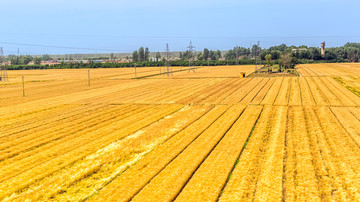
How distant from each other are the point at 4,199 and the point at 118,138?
892cm

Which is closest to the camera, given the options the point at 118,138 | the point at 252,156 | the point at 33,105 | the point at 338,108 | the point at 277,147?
the point at 252,156

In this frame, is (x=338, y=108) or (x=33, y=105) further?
(x=33, y=105)

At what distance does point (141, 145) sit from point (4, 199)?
8.03m

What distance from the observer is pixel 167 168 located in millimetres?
15141

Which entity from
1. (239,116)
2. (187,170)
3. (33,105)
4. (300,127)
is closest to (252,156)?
(187,170)

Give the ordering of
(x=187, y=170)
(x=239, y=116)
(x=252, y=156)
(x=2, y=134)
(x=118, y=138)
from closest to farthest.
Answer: (x=187, y=170) → (x=252, y=156) → (x=118, y=138) → (x=2, y=134) → (x=239, y=116)

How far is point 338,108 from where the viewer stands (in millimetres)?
30172

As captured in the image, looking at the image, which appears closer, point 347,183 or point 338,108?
point 347,183

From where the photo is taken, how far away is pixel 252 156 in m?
16.5

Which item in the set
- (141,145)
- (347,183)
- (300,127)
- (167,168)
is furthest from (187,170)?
(300,127)

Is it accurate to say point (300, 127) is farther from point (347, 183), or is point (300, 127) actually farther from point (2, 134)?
point (2, 134)

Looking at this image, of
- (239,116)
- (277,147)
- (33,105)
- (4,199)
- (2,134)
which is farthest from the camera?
(33,105)

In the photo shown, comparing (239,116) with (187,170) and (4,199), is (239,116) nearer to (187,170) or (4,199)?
(187,170)

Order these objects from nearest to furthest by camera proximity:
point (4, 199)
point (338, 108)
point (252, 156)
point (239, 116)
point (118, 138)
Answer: point (4, 199) → point (252, 156) → point (118, 138) → point (239, 116) → point (338, 108)
